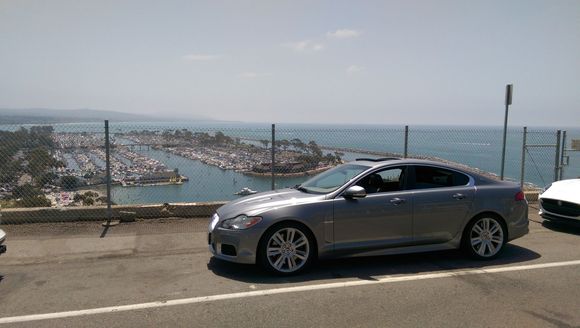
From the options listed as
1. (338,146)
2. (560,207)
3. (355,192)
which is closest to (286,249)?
(355,192)

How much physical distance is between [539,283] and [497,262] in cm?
87

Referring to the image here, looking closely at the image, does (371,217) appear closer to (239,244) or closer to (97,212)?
(239,244)

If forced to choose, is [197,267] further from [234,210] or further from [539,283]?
[539,283]

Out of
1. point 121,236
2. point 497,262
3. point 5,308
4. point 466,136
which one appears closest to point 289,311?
point 5,308

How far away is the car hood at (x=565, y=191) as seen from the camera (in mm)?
8016

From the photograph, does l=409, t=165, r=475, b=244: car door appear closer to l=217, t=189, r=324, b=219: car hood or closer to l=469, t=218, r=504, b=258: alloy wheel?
l=469, t=218, r=504, b=258: alloy wheel

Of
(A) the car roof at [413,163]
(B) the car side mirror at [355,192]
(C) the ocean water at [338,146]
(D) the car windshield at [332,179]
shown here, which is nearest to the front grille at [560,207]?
(C) the ocean water at [338,146]

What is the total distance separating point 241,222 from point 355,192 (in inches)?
57.5

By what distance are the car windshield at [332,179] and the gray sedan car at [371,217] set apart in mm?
18

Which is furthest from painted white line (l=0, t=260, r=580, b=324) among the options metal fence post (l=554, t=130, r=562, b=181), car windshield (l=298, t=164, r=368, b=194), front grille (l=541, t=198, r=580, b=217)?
metal fence post (l=554, t=130, r=562, b=181)

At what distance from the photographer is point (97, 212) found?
8422 mm

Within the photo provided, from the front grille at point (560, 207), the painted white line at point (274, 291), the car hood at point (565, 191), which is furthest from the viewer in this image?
the car hood at point (565, 191)

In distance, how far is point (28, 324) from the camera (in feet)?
13.4

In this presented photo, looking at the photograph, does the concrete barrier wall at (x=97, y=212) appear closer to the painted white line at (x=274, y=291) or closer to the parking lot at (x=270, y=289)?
the parking lot at (x=270, y=289)
